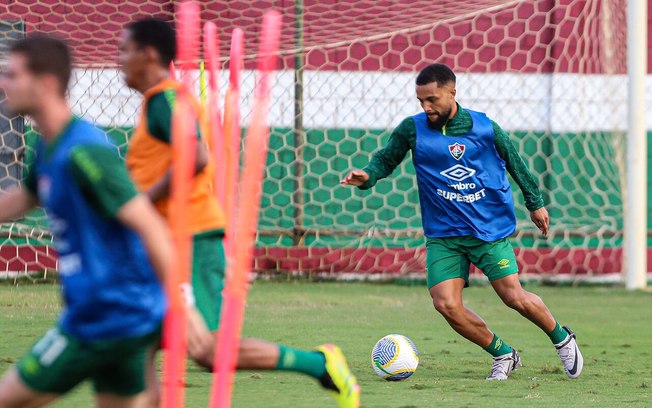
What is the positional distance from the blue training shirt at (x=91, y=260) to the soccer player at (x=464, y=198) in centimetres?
334

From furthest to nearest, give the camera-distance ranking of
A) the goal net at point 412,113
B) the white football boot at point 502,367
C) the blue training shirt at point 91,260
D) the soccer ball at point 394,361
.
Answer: the goal net at point 412,113
the white football boot at point 502,367
the soccer ball at point 394,361
the blue training shirt at point 91,260

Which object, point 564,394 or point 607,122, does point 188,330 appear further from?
point 607,122

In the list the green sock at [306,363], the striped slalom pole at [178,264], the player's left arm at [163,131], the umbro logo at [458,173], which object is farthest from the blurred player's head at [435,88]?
the striped slalom pole at [178,264]

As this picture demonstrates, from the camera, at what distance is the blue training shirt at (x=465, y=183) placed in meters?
6.89

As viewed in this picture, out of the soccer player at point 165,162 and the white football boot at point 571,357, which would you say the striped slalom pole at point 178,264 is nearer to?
the soccer player at point 165,162

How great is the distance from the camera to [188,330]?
3.50 meters

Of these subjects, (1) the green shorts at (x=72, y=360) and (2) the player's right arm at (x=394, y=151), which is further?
(2) the player's right arm at (x=394, y=151)

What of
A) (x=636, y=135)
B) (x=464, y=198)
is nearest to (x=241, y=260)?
(x=464, y=198)

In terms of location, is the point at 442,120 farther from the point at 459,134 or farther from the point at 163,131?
the point at 163,131

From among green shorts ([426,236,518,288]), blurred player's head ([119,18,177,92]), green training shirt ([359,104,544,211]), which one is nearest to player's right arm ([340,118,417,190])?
green training shirt ([359,104,544,211])

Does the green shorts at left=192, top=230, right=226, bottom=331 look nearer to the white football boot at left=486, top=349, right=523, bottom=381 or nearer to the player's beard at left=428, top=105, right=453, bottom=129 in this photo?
the white football boot at left=486, top=349, right=523, bottom=381

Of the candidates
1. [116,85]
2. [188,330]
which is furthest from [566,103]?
[188,330]

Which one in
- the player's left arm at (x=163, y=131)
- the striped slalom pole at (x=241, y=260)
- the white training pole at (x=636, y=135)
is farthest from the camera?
the white training pole at (x=636, y=135)

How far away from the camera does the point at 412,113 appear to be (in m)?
11.9
